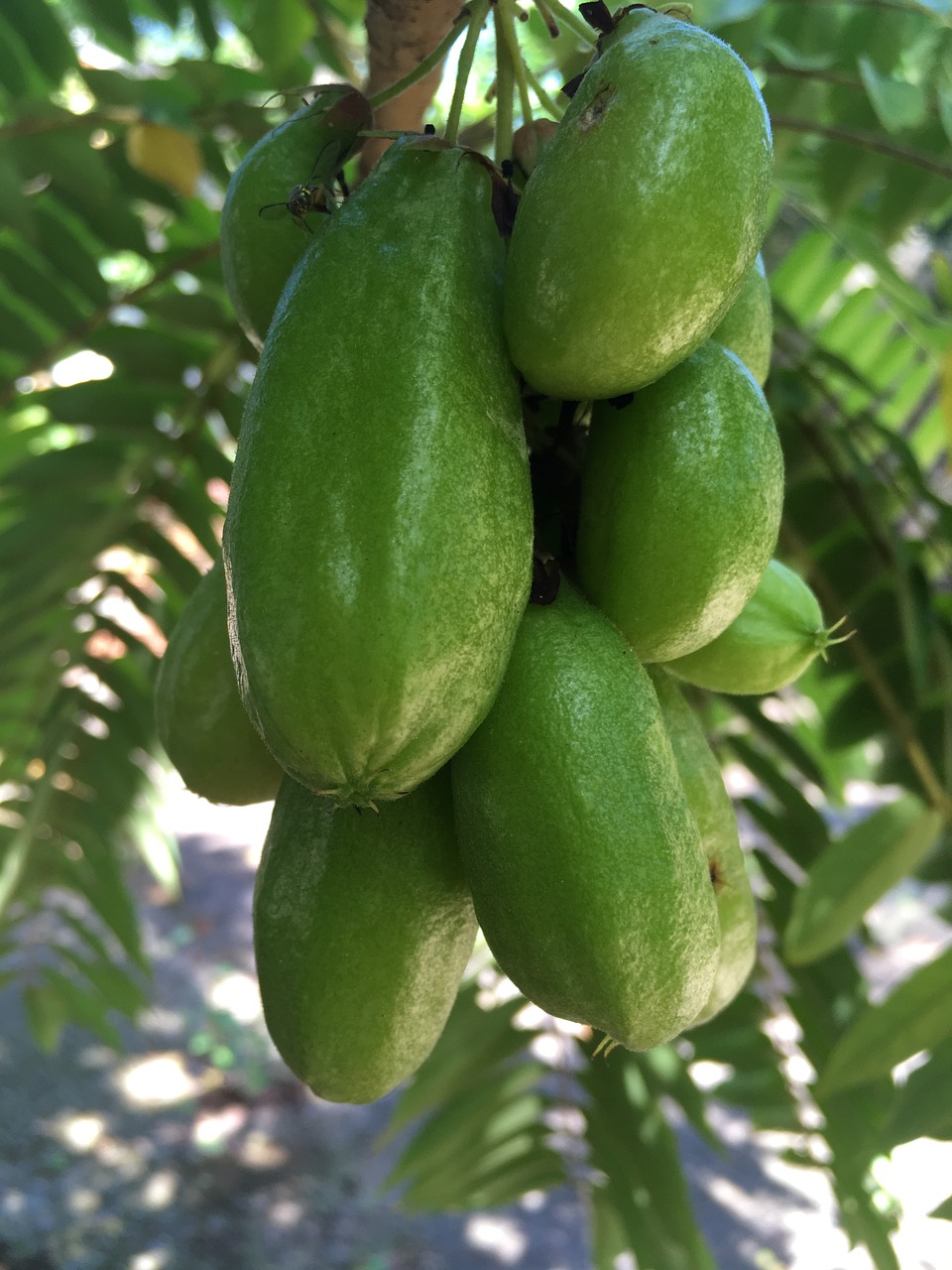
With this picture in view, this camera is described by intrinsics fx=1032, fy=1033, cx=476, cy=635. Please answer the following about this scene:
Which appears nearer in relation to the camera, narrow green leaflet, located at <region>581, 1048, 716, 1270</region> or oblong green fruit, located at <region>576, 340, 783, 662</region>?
oblong green fruit, located at <region>576, 340, 783, 662</region>

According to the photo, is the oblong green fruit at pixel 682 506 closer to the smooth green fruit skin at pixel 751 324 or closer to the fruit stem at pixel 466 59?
the smooth green fruit skin at pixel 751 324

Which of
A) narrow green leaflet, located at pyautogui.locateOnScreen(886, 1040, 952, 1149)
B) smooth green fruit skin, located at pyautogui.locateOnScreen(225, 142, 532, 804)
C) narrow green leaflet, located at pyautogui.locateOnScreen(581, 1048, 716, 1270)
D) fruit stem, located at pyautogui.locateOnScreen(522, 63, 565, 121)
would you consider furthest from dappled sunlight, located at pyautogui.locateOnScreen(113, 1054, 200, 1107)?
fruit stem, located at pyautogui.locateOnScreen(522, 63, 565, 121)

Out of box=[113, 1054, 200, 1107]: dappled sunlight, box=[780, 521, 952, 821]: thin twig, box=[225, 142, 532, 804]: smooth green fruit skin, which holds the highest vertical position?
box=[225, 142, 532, 804]: smooth green fruit skin

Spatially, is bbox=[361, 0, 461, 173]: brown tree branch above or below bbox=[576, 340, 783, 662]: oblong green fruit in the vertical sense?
above

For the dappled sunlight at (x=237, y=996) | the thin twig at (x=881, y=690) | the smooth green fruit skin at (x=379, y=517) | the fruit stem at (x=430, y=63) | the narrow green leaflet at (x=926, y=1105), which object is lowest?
the dappled sunlight at (x=237, y=996)

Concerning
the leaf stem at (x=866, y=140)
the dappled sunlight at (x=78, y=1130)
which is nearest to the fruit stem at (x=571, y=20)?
the leaf stem at (x=866, y=140)

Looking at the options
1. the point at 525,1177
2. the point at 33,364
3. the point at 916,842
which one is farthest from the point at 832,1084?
the point at 33,364

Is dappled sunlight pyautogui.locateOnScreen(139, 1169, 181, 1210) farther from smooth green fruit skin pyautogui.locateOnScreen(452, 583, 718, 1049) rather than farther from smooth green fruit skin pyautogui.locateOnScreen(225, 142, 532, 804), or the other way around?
smooth green fruit skin pyautogui.locateOnScreen(225, 142, 532, 804)
